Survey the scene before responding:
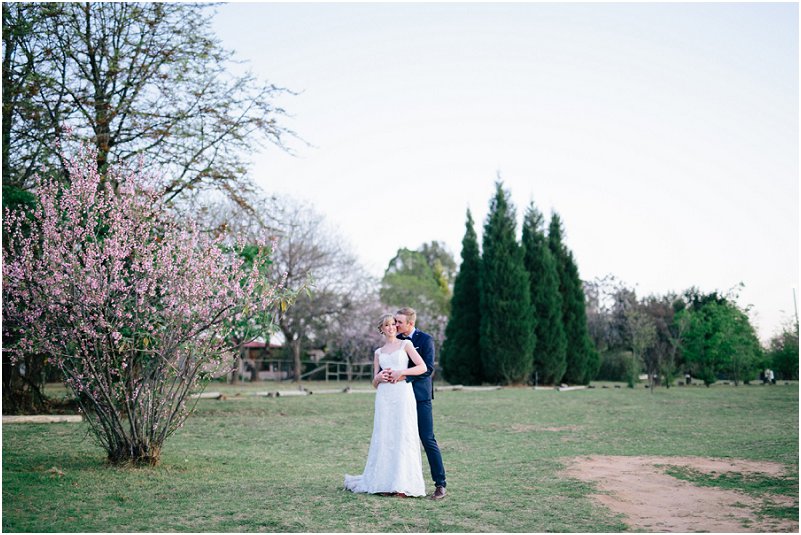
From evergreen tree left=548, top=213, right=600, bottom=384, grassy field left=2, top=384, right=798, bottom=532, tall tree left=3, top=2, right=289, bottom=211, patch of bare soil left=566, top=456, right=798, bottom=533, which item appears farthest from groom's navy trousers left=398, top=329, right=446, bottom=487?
evergreen tree left=548, top=213, right=600, bottom=384

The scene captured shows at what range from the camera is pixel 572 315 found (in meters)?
33.2

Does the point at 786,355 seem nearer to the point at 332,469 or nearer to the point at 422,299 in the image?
the point at 422,299

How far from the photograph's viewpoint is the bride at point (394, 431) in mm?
6367

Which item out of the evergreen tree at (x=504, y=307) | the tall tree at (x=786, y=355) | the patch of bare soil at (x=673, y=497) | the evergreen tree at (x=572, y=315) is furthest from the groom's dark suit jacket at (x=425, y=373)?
the tall tree at (x=786, y=355)

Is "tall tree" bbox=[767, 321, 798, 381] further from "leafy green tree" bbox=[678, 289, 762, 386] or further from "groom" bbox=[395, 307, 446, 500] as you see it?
"groom" bbox=[395, 307, 446, 500]

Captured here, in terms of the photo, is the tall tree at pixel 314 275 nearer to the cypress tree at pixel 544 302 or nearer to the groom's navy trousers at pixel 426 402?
the cypress tree at pixel 544 302

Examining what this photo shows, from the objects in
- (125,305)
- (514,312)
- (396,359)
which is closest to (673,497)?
(396,359)

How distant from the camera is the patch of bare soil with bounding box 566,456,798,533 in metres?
5.34

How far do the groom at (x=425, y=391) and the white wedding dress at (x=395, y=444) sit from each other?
79 mm

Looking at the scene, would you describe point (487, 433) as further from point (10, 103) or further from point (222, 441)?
point (10, 103)

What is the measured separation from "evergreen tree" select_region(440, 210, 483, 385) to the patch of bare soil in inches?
883

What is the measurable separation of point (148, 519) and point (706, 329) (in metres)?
30.6

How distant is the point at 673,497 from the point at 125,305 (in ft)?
19.3

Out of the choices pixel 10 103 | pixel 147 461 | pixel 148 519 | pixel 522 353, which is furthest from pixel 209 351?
pixel 522 353
